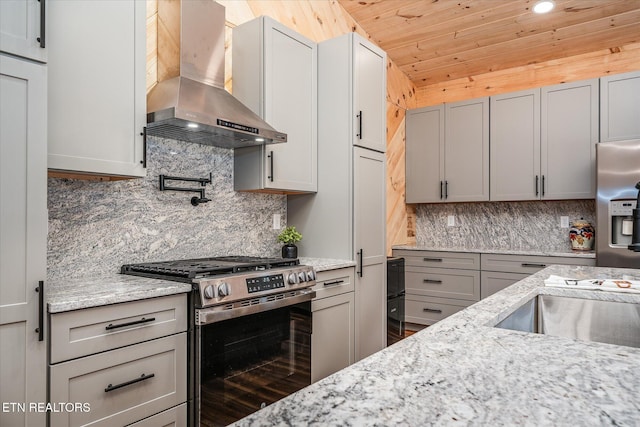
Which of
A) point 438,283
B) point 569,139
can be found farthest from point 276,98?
point 569,139

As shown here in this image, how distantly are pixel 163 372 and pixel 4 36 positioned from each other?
1.43 metres

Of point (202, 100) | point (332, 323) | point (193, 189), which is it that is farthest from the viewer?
point (332, 323)

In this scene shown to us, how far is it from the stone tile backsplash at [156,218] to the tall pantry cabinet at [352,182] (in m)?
0.39

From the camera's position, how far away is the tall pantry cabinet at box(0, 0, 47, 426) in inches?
57.2

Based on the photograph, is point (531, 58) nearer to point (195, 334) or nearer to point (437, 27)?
point (437, 27)

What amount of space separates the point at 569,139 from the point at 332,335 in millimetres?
3036

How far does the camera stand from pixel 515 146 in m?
4.36

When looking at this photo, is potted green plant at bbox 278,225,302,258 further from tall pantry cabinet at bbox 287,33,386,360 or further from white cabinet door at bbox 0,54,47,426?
white cabinet door at bbox 0,54,47,426

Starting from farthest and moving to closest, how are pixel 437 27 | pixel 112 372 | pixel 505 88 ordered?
pixel 505 88
pixel 437 27
pixel 112 372

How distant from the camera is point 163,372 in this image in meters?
1.84

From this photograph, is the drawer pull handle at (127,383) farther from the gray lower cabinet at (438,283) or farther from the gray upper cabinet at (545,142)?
the gray upper cabinet at (545,142)

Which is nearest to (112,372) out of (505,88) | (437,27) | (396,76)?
(437,27)

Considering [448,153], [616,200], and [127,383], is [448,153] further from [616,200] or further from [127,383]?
[127,383]

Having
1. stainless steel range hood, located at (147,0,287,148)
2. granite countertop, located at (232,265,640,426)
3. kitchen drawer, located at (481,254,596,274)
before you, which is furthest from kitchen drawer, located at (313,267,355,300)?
kitchen drawer, located at (481,254,596,274)
